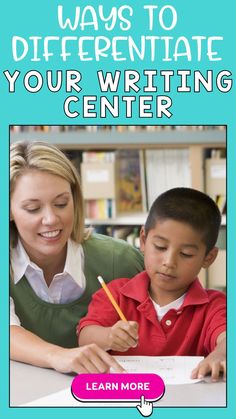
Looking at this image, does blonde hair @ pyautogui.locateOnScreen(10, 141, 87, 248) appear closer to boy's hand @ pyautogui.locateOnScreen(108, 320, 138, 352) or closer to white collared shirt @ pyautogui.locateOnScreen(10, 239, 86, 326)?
white collared shirt @ pyautogui.locateOnScreen(10, 239, 86, 326)

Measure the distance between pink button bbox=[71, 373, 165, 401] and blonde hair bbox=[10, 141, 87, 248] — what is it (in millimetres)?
238

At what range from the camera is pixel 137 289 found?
3.75 ft

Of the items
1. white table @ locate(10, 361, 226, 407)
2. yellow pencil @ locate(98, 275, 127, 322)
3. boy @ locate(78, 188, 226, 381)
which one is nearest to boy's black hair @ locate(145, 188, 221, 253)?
boy @ locate(78, 188, 226, 381)

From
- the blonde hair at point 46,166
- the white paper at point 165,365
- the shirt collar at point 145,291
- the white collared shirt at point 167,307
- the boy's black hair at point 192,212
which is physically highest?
the blonde hair at point 46,166

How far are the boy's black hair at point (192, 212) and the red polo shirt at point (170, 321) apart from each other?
9 cm

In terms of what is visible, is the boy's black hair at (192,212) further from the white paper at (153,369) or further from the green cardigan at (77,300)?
the white paper at (153,369)

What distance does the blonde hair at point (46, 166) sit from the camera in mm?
1145

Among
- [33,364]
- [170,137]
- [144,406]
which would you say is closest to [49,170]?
[33,364]

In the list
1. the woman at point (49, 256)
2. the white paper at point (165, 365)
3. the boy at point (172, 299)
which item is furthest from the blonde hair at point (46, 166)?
the white paper at point (165, 365)

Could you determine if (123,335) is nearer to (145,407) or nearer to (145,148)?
(145,407)

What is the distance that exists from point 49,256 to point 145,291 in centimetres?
18

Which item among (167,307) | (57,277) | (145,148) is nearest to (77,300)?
(57,277)

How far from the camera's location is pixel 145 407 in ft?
3.76

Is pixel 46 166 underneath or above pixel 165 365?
above
